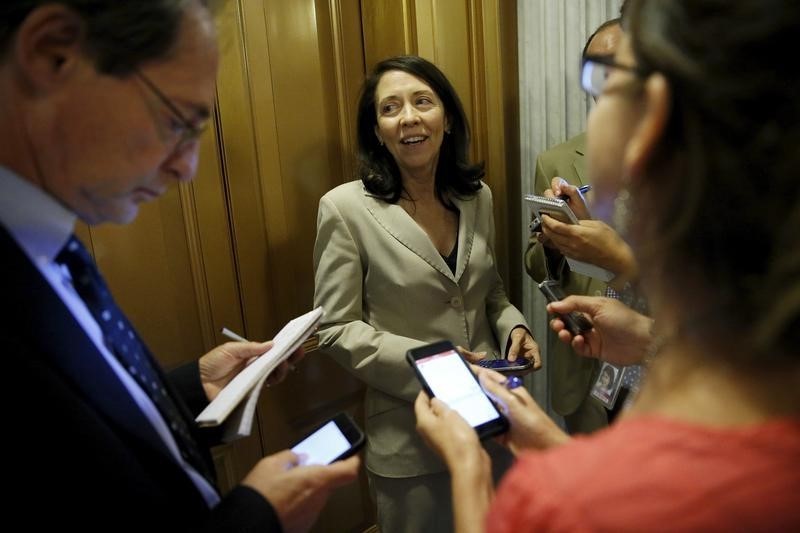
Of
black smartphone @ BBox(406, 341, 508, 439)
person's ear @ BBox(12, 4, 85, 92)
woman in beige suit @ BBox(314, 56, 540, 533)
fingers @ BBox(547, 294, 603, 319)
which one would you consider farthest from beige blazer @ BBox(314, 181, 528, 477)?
person's ear @ BBox(12, 4, 85, 92)

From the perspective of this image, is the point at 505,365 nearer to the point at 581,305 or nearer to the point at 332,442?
the point at 581,305

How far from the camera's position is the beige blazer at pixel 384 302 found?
1.44 m

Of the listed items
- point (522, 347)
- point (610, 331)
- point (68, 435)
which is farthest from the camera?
point (522, 347)

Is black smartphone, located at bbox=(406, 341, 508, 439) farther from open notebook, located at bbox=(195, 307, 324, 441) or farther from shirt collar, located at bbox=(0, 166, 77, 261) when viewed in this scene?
shirt collar, located at bbox=(0, 166, 77, 261)

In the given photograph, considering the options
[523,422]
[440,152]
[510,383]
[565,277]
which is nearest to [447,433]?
[523,422]

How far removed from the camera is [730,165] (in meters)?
0.43

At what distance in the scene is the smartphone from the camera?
2.97 ft

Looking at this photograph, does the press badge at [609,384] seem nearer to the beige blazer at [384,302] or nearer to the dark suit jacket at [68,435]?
the beige blazer at [384,302]

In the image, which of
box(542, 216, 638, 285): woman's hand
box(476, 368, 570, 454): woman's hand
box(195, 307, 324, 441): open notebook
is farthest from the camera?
box(542, 216, 638, 285): woman's hand

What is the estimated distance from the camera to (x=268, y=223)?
5.42 feet

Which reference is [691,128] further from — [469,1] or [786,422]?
[469,1]

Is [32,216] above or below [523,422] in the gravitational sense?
above

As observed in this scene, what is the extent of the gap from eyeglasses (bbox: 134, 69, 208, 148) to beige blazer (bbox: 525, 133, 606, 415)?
124 centimetres

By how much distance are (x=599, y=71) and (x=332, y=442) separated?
73 cm
